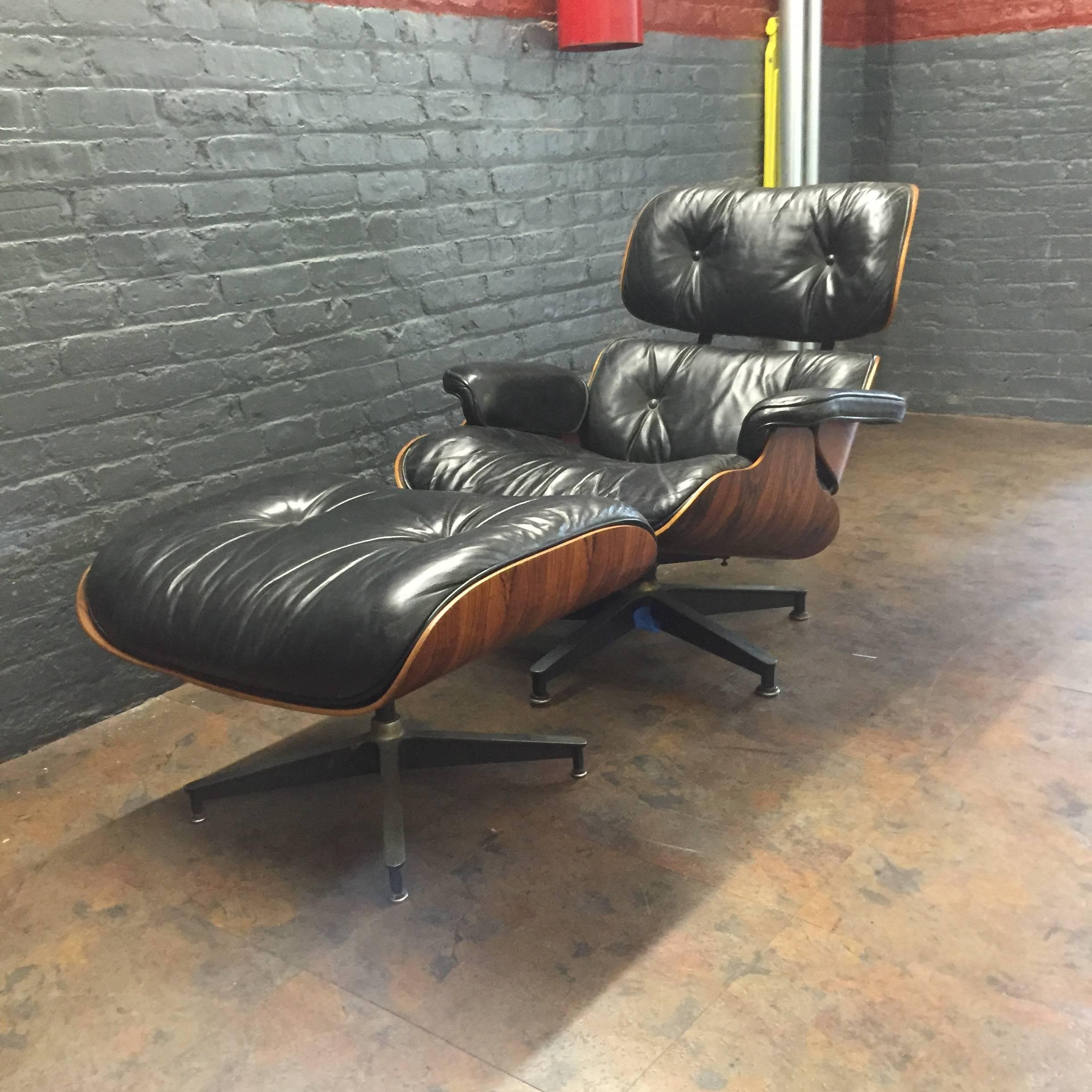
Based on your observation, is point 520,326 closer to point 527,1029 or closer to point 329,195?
point 329,195

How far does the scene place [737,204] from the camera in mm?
2379

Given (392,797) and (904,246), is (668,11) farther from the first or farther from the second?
(392,797)

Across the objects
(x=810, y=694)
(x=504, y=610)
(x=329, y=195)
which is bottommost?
(x=810, y=694)

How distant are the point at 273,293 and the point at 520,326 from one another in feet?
2.67

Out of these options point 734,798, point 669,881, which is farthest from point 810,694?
point 669,881

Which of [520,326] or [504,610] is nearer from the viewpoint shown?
[504,610]

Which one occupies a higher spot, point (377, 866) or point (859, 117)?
point (859, 117)

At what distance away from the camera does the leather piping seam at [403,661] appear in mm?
1332

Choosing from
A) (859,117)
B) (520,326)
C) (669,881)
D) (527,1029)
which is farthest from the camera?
(859,117)

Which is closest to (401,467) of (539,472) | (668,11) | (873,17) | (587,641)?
(539,472)

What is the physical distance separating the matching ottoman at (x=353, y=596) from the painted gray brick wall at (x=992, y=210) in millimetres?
2703

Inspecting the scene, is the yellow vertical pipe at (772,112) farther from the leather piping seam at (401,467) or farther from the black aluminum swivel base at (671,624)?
the leather piping seam at (401,467)

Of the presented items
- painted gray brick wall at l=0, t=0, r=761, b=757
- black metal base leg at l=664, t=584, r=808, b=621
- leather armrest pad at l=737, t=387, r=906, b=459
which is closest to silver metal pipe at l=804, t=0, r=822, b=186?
painted gray brick wall at l=0, t=0, r=761, b=757

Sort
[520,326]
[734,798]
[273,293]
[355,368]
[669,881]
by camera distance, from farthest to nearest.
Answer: [520,326] → [355,368] → [273,293] → [734,798] → [669,881]
